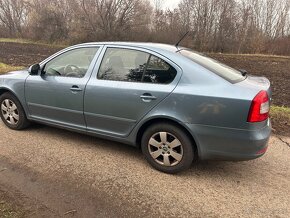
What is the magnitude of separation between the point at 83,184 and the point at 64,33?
3446cm

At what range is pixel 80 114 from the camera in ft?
13.4

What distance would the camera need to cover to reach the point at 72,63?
4.30 meters

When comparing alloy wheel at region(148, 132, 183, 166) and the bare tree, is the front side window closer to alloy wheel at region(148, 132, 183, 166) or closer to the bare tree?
alloy wheel at region(148, 132, 183, 166)

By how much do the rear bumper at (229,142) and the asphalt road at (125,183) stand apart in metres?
0.39

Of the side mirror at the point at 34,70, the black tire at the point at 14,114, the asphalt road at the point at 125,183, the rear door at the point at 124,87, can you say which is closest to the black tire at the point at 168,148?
the asphalt road at the point at 125,183

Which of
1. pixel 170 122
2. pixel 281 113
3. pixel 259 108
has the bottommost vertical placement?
pixel 281 113

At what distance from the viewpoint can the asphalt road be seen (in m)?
2.91

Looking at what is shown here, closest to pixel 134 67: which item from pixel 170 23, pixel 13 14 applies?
pixel 170 23

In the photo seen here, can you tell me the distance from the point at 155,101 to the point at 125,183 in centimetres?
103

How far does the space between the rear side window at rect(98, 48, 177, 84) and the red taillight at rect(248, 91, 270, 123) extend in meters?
0.98

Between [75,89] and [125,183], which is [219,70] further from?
[75,89]

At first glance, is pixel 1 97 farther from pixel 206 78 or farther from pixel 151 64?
pixel 206 78

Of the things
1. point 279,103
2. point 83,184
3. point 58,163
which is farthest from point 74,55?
point 279,103

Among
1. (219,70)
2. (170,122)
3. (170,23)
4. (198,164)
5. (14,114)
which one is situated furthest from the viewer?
(170,23)
